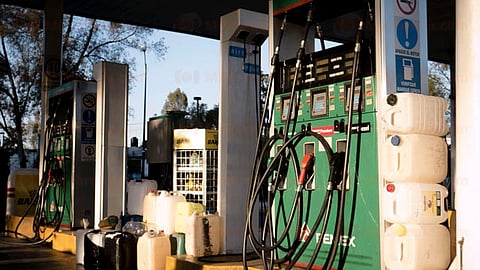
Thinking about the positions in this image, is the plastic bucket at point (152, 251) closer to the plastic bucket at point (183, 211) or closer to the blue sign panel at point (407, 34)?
the plastic bucket at point (183, 211)

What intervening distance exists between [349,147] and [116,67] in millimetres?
5041

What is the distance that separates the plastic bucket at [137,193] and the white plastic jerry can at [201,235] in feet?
6.62

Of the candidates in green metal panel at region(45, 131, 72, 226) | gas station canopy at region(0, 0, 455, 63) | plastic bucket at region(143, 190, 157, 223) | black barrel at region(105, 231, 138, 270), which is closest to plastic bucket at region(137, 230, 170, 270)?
black barrel at region(105, 231, 138, 270)

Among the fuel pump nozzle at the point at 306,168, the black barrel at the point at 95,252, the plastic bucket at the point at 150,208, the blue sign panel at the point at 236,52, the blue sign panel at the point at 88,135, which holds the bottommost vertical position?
the black barrel at the point at 95,252

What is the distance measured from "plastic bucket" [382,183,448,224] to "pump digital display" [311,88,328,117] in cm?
123

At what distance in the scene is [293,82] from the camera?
5.58 metres

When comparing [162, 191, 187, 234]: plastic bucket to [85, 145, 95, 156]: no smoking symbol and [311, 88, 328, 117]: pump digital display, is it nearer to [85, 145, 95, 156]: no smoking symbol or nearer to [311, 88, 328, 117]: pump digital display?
[311, 88, 328, 117]: pump digital display

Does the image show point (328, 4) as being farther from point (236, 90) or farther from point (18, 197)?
point (18, 197)

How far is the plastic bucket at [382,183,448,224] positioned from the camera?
13.7 ft

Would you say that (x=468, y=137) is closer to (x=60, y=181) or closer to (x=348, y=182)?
(x=348, y=182)

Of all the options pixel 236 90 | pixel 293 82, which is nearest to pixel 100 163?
pixel 236 90

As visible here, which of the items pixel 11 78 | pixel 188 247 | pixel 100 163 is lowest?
pixel 188 247

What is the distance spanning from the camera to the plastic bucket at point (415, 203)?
4176mm

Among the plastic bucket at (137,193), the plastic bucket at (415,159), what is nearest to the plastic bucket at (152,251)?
the plastic bucket at (137,193)
